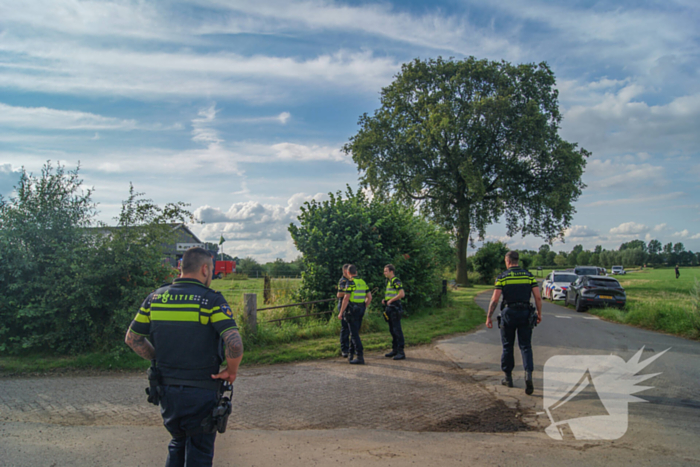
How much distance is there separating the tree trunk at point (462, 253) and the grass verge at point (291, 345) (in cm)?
2090

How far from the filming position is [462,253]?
35.5m

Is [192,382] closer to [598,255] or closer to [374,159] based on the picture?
[374,159]

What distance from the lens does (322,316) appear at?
40.8ft

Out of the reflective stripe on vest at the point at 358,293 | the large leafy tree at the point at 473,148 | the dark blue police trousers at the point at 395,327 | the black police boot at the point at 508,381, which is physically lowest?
the black police boot at the point at 508,381

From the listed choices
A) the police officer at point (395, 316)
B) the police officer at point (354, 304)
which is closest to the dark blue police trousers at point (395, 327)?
the police officer at point (395, 316)

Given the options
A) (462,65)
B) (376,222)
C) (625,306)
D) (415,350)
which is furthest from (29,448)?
(462,65)

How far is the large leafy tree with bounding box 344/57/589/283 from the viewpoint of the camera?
3027cm

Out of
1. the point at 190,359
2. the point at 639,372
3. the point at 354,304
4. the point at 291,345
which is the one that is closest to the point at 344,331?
the point at 354,304

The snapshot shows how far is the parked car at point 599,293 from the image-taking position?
695 inches

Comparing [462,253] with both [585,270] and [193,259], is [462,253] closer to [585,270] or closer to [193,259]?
[585,270]

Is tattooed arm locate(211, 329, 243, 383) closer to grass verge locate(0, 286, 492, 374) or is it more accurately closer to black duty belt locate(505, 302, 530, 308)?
black duty belt locate(505, 302, 530, 308)

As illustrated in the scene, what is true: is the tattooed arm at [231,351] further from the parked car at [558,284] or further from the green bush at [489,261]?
the green bush at [489,261]

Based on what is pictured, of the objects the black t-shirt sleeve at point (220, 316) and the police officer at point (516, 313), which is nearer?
the black t-shirt sleeve at point (220, 316)

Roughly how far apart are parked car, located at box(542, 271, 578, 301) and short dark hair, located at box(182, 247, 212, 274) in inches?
918
